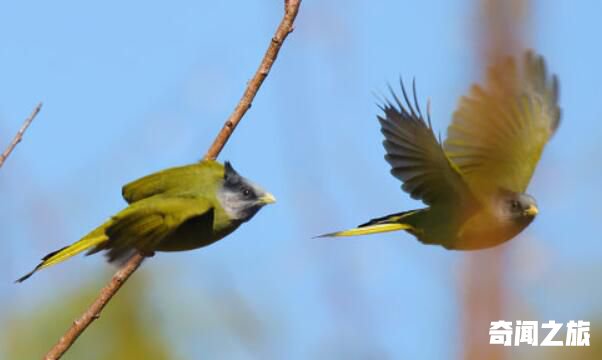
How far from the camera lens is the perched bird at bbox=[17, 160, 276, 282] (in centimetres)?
331

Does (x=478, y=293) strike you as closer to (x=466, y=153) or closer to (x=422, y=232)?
(x=422, y=232)

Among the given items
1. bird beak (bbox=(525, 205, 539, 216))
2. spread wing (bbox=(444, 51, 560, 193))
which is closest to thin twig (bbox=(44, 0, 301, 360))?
spread wing (bbox=(444, 51, 560, 193))

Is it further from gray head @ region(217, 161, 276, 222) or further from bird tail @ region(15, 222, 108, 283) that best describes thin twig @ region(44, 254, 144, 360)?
gray head @ region(217, 161, 276, 222)

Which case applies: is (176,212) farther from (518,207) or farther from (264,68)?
(518,207)

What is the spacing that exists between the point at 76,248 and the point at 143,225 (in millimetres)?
224

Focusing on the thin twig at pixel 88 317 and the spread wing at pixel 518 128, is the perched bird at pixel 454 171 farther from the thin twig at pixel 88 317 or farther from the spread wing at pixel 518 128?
the thin twig at pixel 88 317

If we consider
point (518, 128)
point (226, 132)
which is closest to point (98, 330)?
point (518, 128)

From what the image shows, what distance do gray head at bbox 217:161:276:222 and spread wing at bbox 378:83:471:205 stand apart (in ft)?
2.19

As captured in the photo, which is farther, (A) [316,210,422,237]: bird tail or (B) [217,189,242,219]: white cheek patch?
(A) [316,210,422,237]: bird tail

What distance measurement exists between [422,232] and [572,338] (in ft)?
2.59

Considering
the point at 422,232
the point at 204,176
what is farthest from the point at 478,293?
the point at 422,232

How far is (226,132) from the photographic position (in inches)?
143

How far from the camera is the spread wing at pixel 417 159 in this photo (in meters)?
4.20

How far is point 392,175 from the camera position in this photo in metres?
4.38
